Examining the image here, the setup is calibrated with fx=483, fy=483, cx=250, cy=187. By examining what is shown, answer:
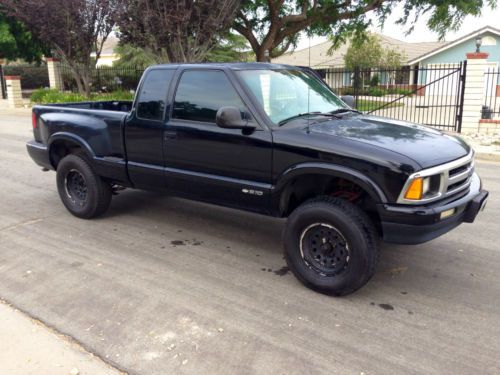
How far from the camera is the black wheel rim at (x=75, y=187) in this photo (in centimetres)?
604

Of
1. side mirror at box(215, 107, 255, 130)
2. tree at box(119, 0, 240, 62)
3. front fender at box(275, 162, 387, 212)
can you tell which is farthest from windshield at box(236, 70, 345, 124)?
tree at box(119, 0, 240, 62)

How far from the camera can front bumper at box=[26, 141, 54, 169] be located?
6.32 meters

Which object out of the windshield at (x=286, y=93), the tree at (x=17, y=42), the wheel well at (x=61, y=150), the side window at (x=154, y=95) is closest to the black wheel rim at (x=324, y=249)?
the windshield at (x=286, y=93)

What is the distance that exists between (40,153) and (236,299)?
12.7 feet

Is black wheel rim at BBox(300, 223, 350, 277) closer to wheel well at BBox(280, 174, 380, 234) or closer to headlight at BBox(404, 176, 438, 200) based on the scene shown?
wheel well at BBox(280, 174, 380, 234)

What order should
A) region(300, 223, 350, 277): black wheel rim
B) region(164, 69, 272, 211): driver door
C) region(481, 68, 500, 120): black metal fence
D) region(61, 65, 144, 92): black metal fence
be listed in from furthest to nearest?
region(61, 65, 144, 92): black metal fence, region(481, 68, 500, 120): black metal fence, region(164, 69, 272, 211): driver door, region(300, 223, 350, 277): black wheel rim

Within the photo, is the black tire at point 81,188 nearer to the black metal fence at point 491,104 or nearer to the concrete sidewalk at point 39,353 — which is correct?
the concrete sidewalk at point 39,353

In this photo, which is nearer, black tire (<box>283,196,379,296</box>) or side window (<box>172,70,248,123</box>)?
black tire (<box>283,196,379,296</box>)

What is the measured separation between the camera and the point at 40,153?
6.40m

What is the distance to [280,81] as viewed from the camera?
473 cm

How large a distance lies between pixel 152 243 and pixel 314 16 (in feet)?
55.6

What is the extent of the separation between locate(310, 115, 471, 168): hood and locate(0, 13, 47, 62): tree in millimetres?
31201

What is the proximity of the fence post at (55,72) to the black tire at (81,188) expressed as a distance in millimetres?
24157

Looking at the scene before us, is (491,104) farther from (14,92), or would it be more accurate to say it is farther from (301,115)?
(14,92)
